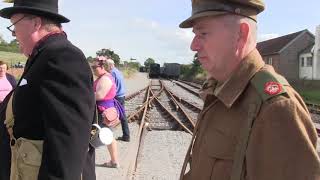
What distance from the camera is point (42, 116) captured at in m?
2.87

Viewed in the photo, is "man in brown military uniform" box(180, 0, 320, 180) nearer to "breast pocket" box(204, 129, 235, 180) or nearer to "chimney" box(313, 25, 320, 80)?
"breast pocket" box(204, 129, 235, 180)

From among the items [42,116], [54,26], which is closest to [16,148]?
[42,116]

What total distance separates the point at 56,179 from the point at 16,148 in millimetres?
381

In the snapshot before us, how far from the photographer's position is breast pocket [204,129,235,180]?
2119 mm

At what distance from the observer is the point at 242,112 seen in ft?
7.00

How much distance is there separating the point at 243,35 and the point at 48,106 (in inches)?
48.2

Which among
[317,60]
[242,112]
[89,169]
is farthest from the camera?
[317,60]

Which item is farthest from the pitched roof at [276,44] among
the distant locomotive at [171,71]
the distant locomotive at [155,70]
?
the distant locomotive at [155,70]

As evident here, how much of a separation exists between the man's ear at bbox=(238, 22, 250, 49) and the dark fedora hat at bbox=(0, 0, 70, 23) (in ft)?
4.36

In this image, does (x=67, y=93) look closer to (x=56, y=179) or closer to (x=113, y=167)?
(x=56, y=179)

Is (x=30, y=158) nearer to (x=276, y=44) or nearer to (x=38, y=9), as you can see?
(x=38, y=9)

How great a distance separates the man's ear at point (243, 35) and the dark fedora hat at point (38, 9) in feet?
4.36

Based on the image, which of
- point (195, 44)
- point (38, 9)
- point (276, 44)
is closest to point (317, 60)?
point (276, 44)

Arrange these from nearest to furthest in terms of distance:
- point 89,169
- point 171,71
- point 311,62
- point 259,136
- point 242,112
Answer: point 259,136
point 242,112
point 89,169
point 311,62
point 171,71
